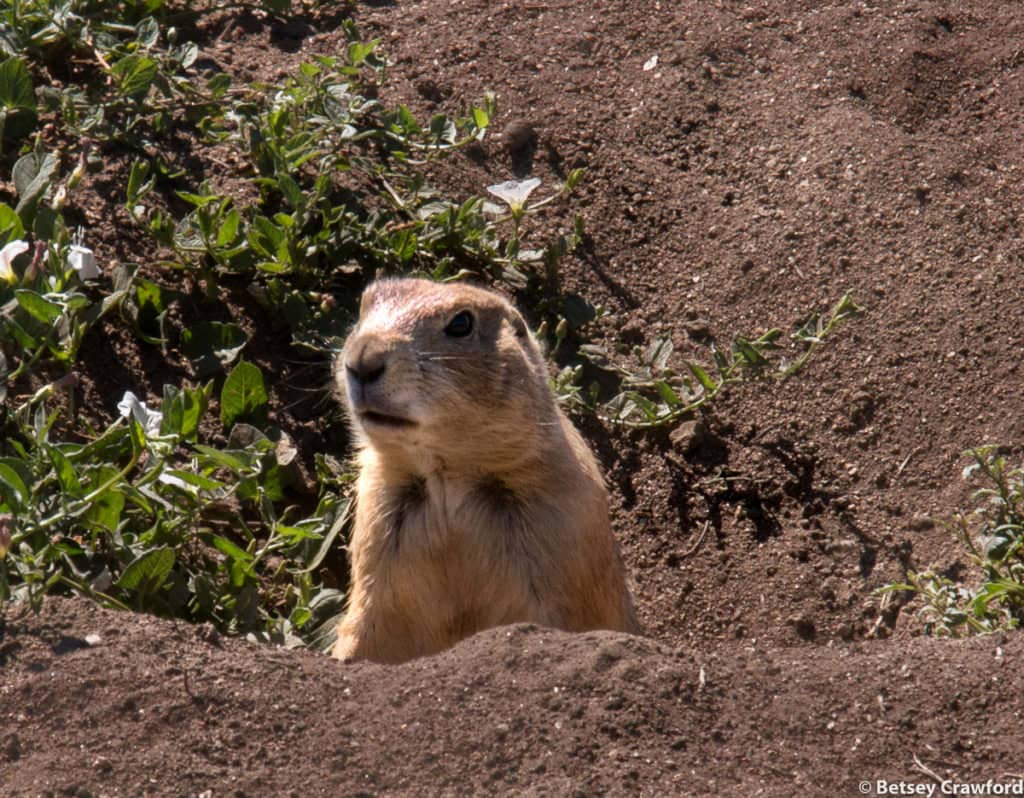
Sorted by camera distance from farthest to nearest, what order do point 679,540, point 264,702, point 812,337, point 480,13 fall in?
1. point 480,13
2. point 679,540
3. point 812,337
4. point 264,702

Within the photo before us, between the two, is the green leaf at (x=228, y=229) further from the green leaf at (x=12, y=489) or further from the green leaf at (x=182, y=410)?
the green leaf at (x=12, y=489)

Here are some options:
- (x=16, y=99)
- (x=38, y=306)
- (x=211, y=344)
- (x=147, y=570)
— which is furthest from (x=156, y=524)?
(x=16, y=99)

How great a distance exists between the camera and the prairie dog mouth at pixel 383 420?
18.1 ft

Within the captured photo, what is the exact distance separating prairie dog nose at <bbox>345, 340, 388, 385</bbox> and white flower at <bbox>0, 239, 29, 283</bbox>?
4.60 feet

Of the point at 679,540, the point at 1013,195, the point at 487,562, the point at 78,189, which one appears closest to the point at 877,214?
the point at 1013,195

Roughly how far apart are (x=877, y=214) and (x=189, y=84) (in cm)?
387

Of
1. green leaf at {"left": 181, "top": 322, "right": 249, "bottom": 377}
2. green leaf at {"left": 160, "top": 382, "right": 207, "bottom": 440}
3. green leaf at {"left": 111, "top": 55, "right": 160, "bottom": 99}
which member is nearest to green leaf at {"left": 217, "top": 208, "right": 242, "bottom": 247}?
green leaf at {"left": 181, "top": 322, "right": 249, "bottom": 377}

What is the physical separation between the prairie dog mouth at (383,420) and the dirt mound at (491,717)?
3.69ft

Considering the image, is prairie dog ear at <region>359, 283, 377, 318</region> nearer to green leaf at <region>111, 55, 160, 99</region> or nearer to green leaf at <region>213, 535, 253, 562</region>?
green leaf at <region>213, 535, 253, 562</region>

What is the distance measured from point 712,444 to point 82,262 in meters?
3.49

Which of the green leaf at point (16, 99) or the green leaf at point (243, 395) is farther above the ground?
the green leaf at point (16, 99)

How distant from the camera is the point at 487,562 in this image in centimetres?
595

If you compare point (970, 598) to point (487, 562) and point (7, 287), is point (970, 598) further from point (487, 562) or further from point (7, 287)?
point (7, 287)

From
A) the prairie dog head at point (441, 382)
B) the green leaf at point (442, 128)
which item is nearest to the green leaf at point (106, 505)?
the prairie dog head at point (441, 382)
